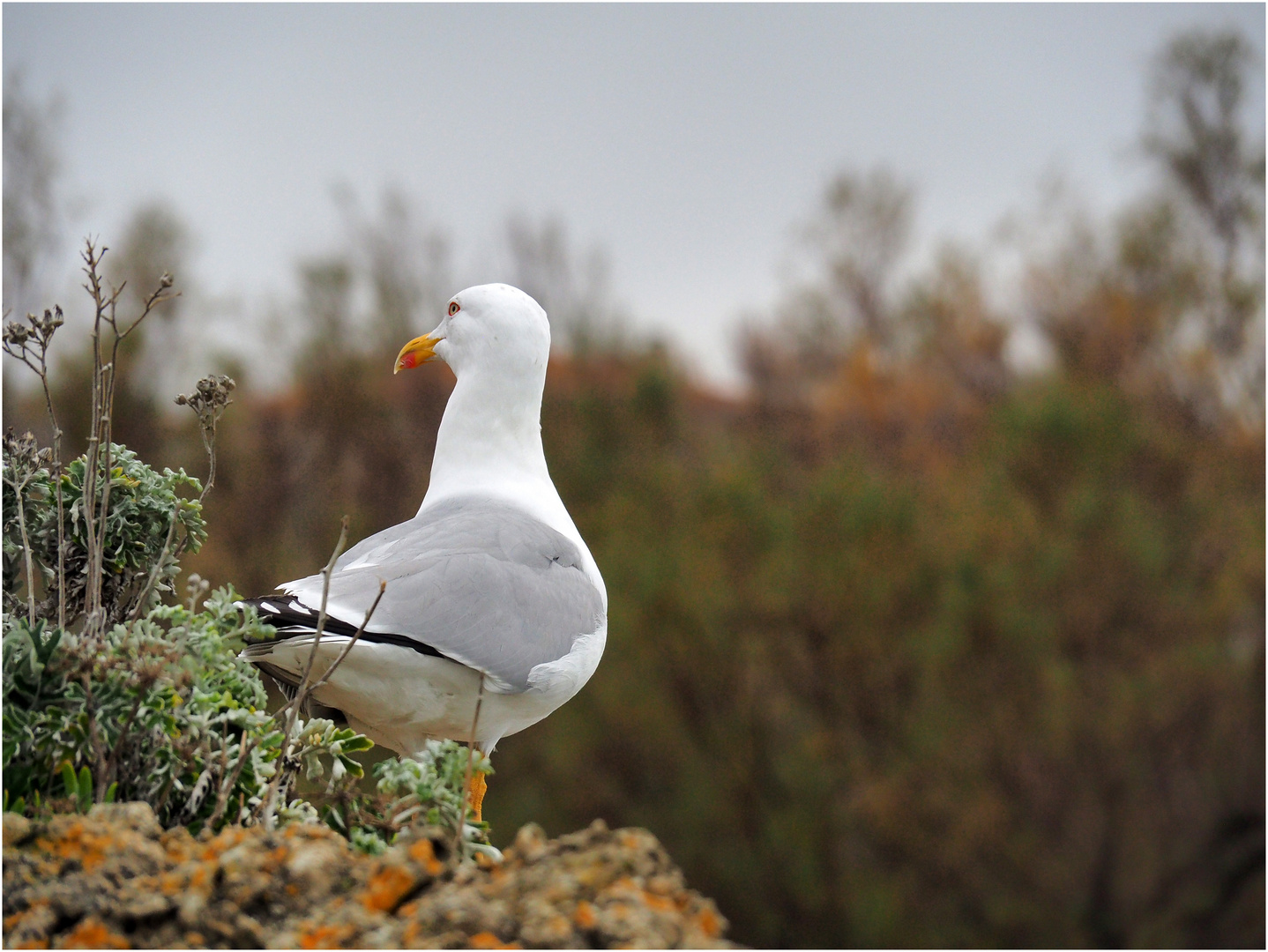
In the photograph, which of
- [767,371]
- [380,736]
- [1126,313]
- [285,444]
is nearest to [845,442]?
[767,371]

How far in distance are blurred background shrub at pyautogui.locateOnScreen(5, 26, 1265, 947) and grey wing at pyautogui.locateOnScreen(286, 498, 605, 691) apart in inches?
450

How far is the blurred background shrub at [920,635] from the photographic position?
14.8 m

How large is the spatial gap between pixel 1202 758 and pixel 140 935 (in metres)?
15.6

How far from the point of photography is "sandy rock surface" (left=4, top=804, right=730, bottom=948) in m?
1.85

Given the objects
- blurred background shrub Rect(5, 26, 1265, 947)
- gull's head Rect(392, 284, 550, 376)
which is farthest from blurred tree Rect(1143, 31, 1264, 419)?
gull's head Rect(392, 284, 550, 376)

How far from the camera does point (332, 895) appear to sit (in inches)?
79.9

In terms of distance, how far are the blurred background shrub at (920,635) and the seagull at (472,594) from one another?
436 inches

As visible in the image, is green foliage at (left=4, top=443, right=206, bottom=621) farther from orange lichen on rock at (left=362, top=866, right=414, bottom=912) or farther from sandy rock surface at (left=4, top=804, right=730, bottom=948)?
orange lichen on rock at (left=362, top=866, right=414, bottom=912)

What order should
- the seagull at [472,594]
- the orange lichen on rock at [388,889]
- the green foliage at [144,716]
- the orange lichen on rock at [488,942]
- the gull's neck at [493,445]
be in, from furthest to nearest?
1. the gull's neck at [493,445]
2. the seagull at [472,594]
3. the green foliage at [144,716]
4. the orange lichen on rock at [388,889]
5. the orange lichen on rock at [488,942]

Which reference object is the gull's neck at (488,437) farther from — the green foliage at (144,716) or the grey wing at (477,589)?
the green foliage at (144,716)

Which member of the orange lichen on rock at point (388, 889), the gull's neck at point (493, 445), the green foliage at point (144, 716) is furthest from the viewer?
the gull's neck at point (493, 445)

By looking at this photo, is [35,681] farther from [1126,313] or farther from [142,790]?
[1126,313]

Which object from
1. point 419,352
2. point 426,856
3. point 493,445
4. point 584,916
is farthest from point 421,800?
point 419,352

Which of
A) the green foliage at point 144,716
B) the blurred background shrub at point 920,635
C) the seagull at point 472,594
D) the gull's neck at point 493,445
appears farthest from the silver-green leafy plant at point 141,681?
the blurred background shrub at point 920,635
